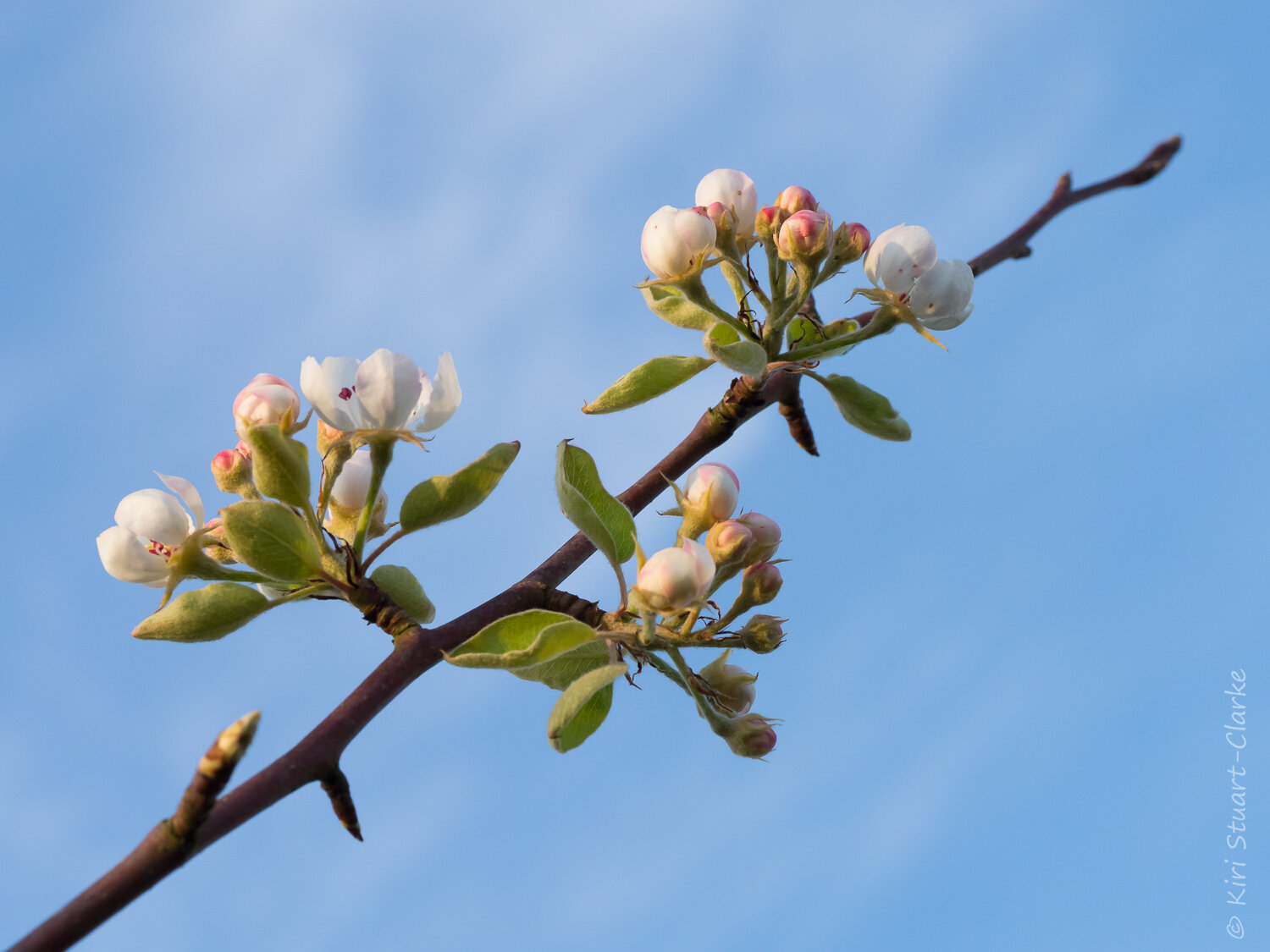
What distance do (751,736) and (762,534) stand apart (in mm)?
300

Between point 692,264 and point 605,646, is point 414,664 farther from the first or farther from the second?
point 692,264

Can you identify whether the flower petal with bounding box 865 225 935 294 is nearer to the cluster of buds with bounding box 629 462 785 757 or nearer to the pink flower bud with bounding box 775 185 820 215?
the pink flower bud with bounding box 775 185 820 215

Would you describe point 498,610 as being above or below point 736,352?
below

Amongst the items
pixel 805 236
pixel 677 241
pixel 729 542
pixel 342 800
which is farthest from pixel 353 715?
pixel 805 236

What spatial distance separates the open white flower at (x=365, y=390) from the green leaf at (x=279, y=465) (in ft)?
0.35

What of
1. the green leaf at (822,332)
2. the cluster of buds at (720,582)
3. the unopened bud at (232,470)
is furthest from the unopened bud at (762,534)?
the unopened bud at (232,470)

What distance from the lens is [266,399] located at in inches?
60.8

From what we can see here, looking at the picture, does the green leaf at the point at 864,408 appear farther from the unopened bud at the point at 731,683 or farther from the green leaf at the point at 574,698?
the green leaf at the point at 574,698

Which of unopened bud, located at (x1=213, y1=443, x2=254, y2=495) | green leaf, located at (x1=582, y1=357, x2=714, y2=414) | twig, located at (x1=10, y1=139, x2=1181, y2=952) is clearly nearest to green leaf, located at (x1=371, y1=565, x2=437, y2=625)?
twig, located at (x1=10, y1=139, x2=1181, y2=952)

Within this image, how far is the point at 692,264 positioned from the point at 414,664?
78cm

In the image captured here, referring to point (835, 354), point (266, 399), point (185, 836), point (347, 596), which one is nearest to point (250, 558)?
point (347, 596)

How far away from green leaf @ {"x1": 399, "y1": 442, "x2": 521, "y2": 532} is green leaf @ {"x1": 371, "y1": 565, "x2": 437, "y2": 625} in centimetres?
7

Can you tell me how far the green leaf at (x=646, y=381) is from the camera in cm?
173

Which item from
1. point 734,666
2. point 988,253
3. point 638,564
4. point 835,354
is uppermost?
point 988,253
